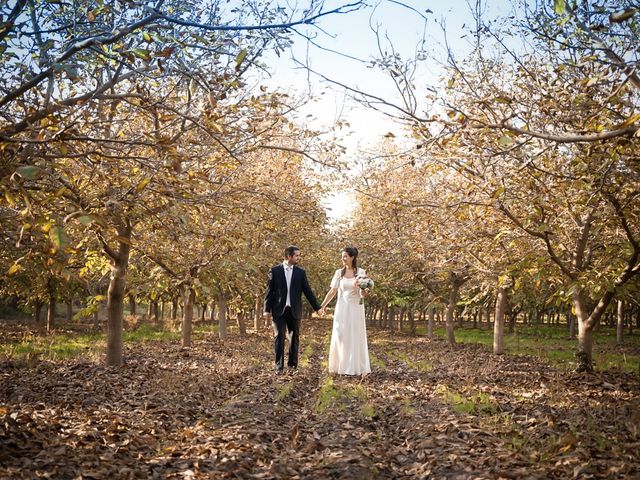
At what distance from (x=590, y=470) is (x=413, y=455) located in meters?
1.67

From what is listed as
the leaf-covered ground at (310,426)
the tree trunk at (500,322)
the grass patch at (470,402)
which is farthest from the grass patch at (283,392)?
the tree trunk at (500,322)

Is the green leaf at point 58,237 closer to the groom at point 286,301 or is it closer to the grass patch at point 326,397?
the grass patch at point 326,397

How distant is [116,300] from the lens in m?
12.0

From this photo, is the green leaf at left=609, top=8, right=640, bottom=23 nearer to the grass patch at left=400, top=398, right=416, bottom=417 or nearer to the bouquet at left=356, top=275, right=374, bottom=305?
the grass patch at left=400, top=398, right=416, bottom=417

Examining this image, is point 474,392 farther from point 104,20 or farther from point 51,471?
point 104,20

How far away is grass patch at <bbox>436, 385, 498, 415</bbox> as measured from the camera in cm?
749

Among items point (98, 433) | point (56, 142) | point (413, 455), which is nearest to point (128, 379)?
point (98, 433)

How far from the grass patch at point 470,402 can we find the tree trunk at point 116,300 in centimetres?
692

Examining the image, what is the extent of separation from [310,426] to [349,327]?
217 inches

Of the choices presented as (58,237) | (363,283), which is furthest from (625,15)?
(363,283)

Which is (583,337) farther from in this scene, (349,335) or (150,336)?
(150,336)

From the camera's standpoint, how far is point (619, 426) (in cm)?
636

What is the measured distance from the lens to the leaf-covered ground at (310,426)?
4.90 meters

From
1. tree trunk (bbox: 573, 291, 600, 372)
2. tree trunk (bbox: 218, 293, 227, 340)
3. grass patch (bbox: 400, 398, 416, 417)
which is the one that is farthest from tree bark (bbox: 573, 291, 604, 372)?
tree trunk (bbox: 218, 293, 227, 340)
